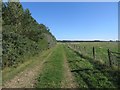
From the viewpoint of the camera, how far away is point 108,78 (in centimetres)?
1291

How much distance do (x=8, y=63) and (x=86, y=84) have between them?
916 cm

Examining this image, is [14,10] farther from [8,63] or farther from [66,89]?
[66,89]

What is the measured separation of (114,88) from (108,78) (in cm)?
243

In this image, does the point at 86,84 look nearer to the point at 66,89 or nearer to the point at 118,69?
the point at 66,89

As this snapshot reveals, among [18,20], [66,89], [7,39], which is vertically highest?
[18,20]

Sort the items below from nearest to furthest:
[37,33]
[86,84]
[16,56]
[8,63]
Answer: [86,84] → [8,63] → [16,56] → [37,33]

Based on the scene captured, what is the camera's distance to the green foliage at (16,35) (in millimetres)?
19131

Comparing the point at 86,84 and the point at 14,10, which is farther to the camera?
the point at 14,10

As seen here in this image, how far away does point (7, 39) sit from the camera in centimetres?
1980

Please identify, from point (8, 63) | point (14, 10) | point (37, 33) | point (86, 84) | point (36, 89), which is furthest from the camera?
point (37, 33)

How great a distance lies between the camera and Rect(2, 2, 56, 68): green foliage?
62.8ft

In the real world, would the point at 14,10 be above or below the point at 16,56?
above

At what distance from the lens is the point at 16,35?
2211 centimetres

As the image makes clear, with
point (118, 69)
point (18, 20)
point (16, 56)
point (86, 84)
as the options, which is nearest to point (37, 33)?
point (18, 20)
